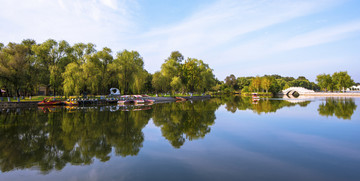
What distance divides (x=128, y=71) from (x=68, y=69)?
45.1 feet

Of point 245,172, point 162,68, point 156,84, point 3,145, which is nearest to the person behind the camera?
point 245,172

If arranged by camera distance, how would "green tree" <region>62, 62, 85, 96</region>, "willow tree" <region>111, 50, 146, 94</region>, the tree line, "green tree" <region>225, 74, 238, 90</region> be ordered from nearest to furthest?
the tree line
"green tree" <region>62, 62, 85, 96</region>
"willow tree" <region>111, 50, 146, 94</region>
"green tree" <region>225, 74, 238, 90</region>

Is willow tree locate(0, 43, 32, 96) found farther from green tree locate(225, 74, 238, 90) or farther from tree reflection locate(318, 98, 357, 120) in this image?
green tree locate(225, 74, 238, 90)

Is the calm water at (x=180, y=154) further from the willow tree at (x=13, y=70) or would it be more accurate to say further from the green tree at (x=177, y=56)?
the green tree at (x=177, y=56)

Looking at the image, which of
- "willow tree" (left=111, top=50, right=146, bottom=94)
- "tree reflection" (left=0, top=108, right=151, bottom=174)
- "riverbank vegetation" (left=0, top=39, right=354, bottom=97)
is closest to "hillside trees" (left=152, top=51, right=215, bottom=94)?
"riverbank vegetation" (left=0, top=39, right=354, bottom=97)

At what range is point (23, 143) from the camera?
12070 millimetres

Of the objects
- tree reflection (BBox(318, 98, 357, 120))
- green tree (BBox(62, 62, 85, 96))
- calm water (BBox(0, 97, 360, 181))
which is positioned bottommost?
calm water (BBox(0, 97, 360, 181))

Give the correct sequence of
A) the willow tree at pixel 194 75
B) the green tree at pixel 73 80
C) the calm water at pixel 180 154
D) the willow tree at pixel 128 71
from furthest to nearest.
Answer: the willow tree at pixel 194 75 → the willow tree at pixel 128 71 → the green tree at pixel 73 80 → the calm water at pixel 180 154

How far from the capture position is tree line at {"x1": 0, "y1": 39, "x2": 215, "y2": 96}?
36.8 m

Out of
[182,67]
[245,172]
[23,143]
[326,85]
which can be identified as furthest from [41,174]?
[326,85]

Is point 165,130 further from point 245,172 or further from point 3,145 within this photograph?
point 3,145

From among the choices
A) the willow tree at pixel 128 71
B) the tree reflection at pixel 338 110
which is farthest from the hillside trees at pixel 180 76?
the tree reflection at pixel 338 110

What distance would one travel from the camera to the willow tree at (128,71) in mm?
48750

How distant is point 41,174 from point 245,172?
8031 mm
